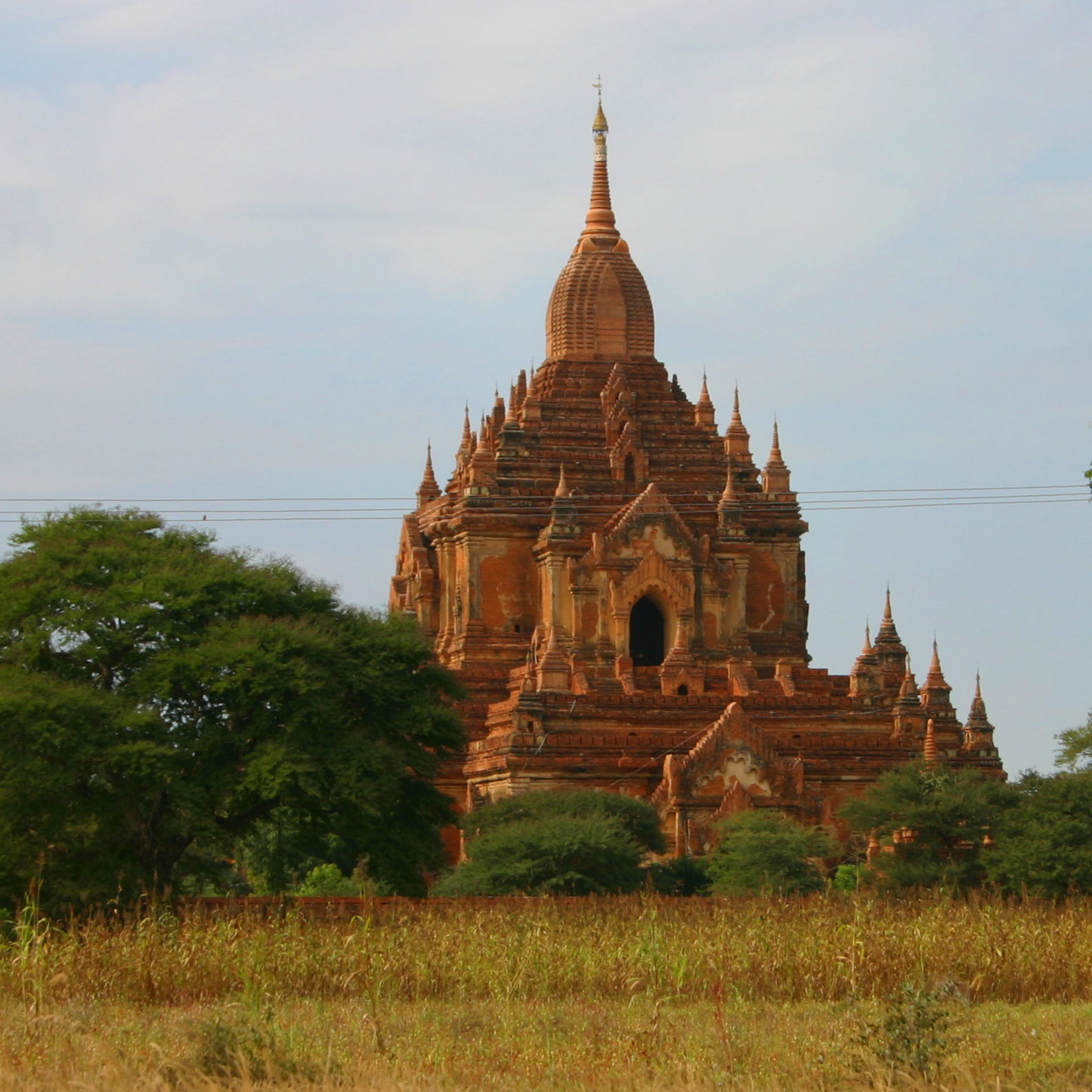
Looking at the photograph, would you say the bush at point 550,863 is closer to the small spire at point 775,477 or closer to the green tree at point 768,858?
the green tree at point 768,858

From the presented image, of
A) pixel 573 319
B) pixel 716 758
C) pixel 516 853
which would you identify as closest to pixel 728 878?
pixel 516 853

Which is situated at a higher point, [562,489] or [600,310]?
[600,310]

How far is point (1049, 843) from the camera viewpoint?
127 ft

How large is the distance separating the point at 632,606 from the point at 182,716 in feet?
65.9

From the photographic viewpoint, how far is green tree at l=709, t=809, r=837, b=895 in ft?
129

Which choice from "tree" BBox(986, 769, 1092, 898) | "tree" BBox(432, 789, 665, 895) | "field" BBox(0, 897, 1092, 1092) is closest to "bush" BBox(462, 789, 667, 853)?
"tree" BBox(432, 789, 665, 895)

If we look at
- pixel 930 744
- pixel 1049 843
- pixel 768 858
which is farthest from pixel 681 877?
pixel 930 744

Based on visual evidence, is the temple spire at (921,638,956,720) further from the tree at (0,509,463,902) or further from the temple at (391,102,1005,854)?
the tree at (0,509,463,902)

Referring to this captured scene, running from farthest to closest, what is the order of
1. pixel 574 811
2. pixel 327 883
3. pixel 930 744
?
pixel 930 744 < pixel 327 883 < pixel 574 811

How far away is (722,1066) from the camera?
2012 cm

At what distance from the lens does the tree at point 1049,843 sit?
38.4 m

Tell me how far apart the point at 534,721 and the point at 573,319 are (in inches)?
470

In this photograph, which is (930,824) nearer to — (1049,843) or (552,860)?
(1049,843)

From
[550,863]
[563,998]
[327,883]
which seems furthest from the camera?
[327,883]
